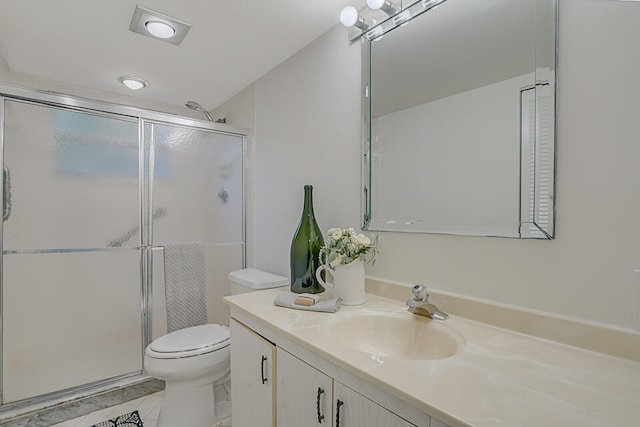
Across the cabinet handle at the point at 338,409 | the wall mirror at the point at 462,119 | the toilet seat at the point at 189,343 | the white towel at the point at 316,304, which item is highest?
the wall mirror at the point at 462,119

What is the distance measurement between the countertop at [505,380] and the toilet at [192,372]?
2.87ft

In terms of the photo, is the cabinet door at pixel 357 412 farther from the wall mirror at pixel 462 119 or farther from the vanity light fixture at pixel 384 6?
the vanity light fixture at pixel 384 6

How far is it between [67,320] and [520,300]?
7.50 ft

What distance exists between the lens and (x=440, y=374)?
2.42 feet

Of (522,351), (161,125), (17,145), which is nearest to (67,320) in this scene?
(17,145)

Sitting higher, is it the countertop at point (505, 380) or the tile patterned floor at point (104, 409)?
the countertop at point (505, 380)

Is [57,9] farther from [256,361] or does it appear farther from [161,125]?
[256,361]

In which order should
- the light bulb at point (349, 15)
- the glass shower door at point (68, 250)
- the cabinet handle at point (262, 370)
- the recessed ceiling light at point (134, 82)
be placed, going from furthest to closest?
1. the recessed ceiling light at point (134, 82)
2. the glass shower door at point (68, 250)
3. the light bulb at point (349, 15)
4. the cabinet handle at point (262, 370)

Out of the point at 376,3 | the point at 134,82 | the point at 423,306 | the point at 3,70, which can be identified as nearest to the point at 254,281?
the point at 423,306

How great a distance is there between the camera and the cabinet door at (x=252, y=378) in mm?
1146

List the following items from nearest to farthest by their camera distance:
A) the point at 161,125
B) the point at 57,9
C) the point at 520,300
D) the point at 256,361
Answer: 1. the point at 520,300
2. the point at 256,361
3. the point at 57,9
4. the point at 161,125

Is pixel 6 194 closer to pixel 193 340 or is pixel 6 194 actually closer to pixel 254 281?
pixel 193 340

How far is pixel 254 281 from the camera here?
1.89 metres

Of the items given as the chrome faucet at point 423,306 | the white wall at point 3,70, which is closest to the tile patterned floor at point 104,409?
the chrome faucet at point 423,306
